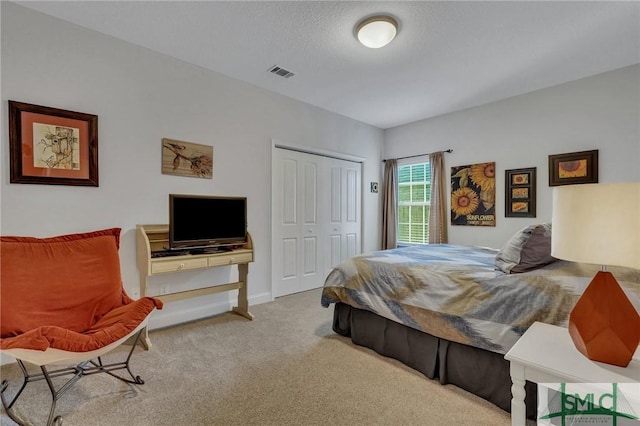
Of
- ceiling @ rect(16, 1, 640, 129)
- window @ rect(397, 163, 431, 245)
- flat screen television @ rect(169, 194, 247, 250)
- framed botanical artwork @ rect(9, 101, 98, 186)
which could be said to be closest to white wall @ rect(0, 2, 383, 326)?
framed botanical artwork @ rect(9, 101, 98, 186)

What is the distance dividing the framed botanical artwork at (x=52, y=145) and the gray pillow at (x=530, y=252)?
127 inches

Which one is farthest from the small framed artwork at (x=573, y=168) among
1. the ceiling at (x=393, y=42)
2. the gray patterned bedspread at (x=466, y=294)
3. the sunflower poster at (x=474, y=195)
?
the gray patterned bedspread at (x=466, y=294)

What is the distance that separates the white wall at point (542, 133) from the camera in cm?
309

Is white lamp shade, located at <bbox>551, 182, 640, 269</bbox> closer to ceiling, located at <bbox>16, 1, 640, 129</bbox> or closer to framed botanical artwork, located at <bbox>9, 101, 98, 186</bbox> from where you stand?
ceiling, located at <bbox>16, 1, 640, 129</bbox>


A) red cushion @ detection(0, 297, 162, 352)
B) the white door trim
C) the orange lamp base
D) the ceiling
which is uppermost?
the ceiling

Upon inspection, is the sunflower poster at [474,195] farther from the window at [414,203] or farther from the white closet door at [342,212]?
the white closet door at [342,212]

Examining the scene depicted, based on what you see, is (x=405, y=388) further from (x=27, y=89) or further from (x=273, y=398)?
(x=27, y=89)

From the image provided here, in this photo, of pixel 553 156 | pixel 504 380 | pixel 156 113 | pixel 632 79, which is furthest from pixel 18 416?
pixel 632 79

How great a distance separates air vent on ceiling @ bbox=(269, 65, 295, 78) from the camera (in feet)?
10.4

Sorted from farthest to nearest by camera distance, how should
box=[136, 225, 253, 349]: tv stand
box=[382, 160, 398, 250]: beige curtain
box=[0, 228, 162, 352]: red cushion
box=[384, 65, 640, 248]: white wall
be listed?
box=[382, 160, 398, 250]: beige curtain, box=[384, 65, 640, 248]: white wall, box=[136, 225, 253, 349]: tv stand, box=[0, 228, 162, 352]: red cushion

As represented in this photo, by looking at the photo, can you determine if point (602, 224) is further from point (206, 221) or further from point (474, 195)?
point (474, 195)

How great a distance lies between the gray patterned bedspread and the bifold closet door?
1517mm

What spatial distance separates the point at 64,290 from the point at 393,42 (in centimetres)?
315

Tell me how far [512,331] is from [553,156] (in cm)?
286
